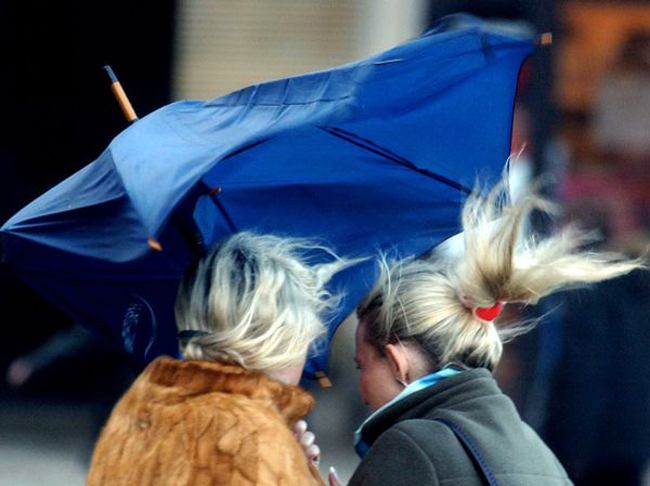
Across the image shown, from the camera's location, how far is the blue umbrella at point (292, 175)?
274 cm

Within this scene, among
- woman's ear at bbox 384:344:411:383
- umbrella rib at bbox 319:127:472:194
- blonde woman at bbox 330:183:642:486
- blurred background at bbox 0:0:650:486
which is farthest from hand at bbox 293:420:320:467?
blurred background at bbox 0:0:650:486

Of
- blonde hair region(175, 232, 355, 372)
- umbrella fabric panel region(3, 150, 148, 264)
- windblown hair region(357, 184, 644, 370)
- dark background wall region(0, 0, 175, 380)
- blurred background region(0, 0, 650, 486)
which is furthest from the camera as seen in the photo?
dark background wall region(0, 0, 175, 380)

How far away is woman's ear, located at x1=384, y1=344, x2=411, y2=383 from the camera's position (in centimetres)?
287

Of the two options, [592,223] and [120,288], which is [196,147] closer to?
[120,288]

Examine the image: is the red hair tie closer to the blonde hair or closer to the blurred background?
the blonde hair

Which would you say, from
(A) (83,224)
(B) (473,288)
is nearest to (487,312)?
(B) (473,288)

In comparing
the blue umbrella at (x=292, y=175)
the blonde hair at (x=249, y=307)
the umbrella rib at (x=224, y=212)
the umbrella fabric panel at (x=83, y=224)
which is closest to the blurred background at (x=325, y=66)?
the blue umbrella at (x=292, y=175)

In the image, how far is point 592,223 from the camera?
608cm

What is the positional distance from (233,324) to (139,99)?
482cm

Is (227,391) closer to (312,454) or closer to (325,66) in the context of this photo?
(312,454)

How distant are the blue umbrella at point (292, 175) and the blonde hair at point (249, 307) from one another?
17cm

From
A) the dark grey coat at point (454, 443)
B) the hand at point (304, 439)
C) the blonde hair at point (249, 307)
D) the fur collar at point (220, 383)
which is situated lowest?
the hand at point (304, 439)

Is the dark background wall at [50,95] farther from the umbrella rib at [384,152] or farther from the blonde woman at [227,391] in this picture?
the blonde woman at [227,391]

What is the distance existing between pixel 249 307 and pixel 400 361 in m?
0.43
